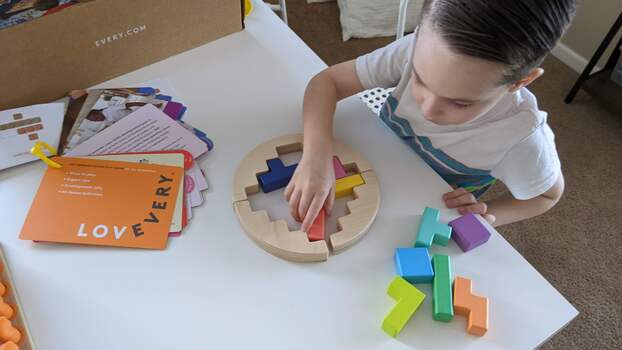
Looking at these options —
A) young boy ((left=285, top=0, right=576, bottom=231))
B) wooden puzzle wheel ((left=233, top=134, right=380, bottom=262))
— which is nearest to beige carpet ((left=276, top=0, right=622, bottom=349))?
young boy ((left=285, top=0, right=576, bottom=231))

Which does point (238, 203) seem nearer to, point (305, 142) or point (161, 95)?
point (305, 142)

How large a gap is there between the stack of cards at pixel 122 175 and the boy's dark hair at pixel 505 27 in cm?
40

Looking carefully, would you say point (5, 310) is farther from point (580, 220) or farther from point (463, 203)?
point (580, 220)

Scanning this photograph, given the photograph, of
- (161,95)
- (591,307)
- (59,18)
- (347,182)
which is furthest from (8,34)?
(591,307)

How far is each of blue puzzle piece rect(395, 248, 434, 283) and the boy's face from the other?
181mm

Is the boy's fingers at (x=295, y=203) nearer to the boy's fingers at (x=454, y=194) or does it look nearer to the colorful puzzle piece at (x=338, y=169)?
the colorful puzzle piece at (x=338, y=169)

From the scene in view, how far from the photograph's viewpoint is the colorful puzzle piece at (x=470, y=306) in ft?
1.88

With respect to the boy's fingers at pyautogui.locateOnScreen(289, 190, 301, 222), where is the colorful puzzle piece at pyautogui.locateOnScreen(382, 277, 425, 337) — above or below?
below

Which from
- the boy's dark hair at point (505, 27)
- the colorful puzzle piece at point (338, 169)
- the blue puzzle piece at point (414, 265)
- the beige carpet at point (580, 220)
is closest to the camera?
the boy's dark hair at point (505, 27)

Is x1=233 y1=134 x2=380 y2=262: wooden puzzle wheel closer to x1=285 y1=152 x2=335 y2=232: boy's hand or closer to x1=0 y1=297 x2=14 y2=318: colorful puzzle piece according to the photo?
x1=285 y1=152 x2=335 y2=232: boy's hand

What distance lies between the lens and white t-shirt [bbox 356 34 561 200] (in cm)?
73

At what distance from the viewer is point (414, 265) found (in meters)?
0.62

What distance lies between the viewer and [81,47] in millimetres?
792

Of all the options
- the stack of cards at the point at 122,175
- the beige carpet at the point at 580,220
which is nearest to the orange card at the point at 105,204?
the stack of cards at the point at 122,175
